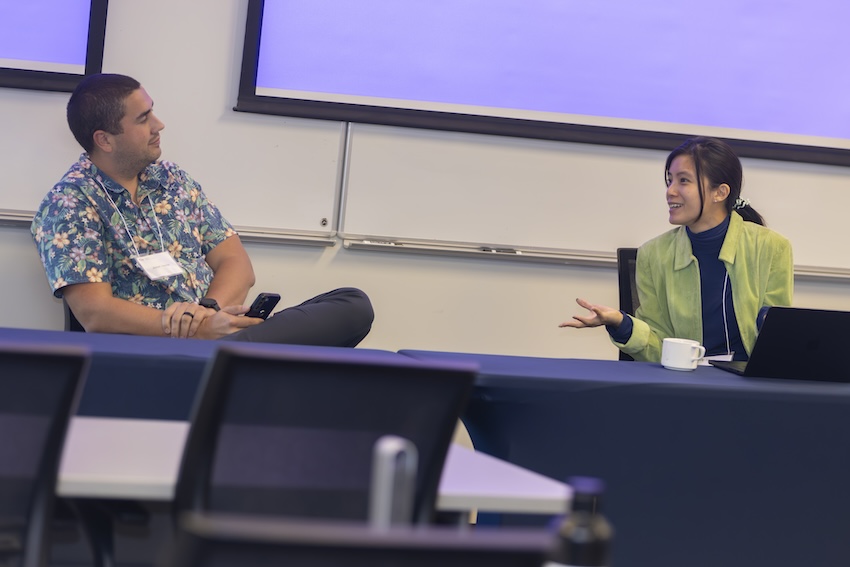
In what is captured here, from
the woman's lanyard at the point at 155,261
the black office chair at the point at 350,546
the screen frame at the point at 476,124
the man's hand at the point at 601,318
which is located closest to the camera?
the black office chair at the point at 350,546

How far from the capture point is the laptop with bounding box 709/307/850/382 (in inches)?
91.1

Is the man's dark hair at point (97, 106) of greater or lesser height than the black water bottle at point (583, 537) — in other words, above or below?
above

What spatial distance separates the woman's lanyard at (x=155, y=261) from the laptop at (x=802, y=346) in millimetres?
1654

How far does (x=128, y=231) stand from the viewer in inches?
124

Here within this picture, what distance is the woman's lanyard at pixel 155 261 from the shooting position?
308 cm

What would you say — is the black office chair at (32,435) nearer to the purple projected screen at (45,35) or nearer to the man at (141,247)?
the man at (141,247)

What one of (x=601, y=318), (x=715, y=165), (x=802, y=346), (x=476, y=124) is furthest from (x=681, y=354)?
(x=476, y=124)

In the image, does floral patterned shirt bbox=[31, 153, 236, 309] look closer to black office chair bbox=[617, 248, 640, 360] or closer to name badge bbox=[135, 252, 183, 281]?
name badge bbox=[135, 252, 183, 281]

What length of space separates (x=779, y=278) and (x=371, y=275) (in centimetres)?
148

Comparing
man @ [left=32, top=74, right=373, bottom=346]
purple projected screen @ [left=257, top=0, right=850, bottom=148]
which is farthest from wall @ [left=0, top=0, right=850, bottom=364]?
man @ [left=32, top=74, right=373, bottom=346]

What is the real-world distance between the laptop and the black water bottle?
1.38 metres

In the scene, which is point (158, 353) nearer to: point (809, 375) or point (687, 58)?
point (809, 375)

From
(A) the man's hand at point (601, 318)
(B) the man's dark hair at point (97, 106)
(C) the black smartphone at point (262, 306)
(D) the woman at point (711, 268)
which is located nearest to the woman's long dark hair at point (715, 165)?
(D) the woman at point (711, 268)

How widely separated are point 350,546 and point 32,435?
2.31 ft
